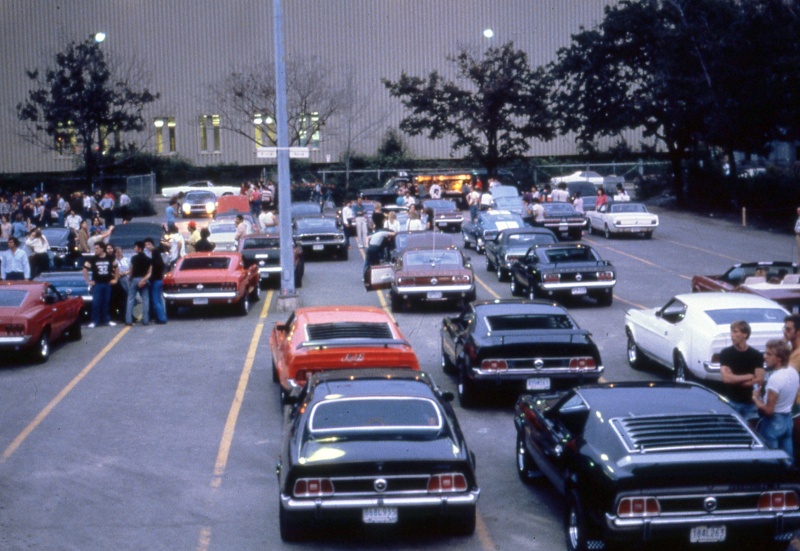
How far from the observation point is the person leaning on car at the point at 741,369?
35.7 feet

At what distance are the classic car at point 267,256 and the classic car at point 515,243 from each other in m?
5.25

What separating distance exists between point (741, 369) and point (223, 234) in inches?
949

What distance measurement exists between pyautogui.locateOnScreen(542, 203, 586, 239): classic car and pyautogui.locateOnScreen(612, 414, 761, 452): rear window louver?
28.9 meters

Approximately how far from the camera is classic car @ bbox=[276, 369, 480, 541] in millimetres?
8773

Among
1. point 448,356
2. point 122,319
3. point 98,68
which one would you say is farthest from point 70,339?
point 98,68

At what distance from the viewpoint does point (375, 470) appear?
878 centimetres

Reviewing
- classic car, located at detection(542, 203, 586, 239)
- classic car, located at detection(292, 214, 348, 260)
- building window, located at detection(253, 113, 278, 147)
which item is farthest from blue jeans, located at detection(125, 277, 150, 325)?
building window, located at detection(253, 113, 278, 147)

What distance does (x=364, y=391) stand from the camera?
32.6 feet

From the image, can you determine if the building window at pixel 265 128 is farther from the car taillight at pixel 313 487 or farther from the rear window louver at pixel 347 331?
the car taillight at pixel 313 487

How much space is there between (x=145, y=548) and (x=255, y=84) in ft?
174

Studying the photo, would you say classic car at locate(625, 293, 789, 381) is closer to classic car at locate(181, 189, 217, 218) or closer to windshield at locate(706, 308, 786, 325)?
windshield at locate(706, 308, 786, 325)

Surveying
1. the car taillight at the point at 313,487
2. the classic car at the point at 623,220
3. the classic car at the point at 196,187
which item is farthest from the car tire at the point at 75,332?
the classic car at the point at 196,187

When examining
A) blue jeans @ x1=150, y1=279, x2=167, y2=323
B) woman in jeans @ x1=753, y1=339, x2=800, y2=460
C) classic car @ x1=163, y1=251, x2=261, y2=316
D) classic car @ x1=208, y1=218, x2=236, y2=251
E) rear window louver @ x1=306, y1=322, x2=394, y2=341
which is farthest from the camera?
classic car @ x1=208, y1=218, x2=236, y2=251

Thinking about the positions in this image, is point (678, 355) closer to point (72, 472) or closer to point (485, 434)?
point (485, 434)
